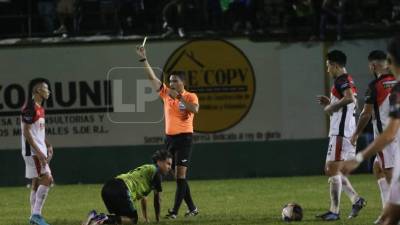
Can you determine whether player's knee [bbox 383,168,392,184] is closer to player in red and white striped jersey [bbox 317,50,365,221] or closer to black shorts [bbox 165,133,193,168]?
player in red and white striped jersey [bbox 317,50,365,221]

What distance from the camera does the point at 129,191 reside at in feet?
40.1

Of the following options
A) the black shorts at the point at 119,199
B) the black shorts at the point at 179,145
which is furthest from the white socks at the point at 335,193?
the black shorts at the point at 119,199

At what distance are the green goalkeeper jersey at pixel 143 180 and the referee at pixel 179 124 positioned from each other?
180 cm

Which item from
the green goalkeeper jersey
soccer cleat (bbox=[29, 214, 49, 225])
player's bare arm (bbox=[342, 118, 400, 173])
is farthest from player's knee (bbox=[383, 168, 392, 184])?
soccer cleat (bbox=[29, 214, 49, 225])

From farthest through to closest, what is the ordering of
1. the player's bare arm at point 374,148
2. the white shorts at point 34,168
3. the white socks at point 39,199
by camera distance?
1. the white shorts at point 34,168
2. the white socks at point 39,199
3. the player's bare arm at point 374,148

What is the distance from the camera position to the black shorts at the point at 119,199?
478 inches

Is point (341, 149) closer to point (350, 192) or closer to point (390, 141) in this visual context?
point (350, 192)

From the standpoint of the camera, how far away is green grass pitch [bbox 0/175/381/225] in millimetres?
13719

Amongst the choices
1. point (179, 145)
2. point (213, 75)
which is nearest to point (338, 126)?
point (179, 145)

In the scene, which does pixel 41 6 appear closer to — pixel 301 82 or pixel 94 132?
pixel 94 132

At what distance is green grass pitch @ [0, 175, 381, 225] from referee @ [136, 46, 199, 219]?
509mm

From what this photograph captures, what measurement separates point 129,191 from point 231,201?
522 cm

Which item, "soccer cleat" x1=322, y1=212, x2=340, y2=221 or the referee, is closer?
"soccer cleat" x1=322, y1=212, x2=340, y2=221

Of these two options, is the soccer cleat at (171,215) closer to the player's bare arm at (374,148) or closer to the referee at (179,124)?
the referee at (179,124)
